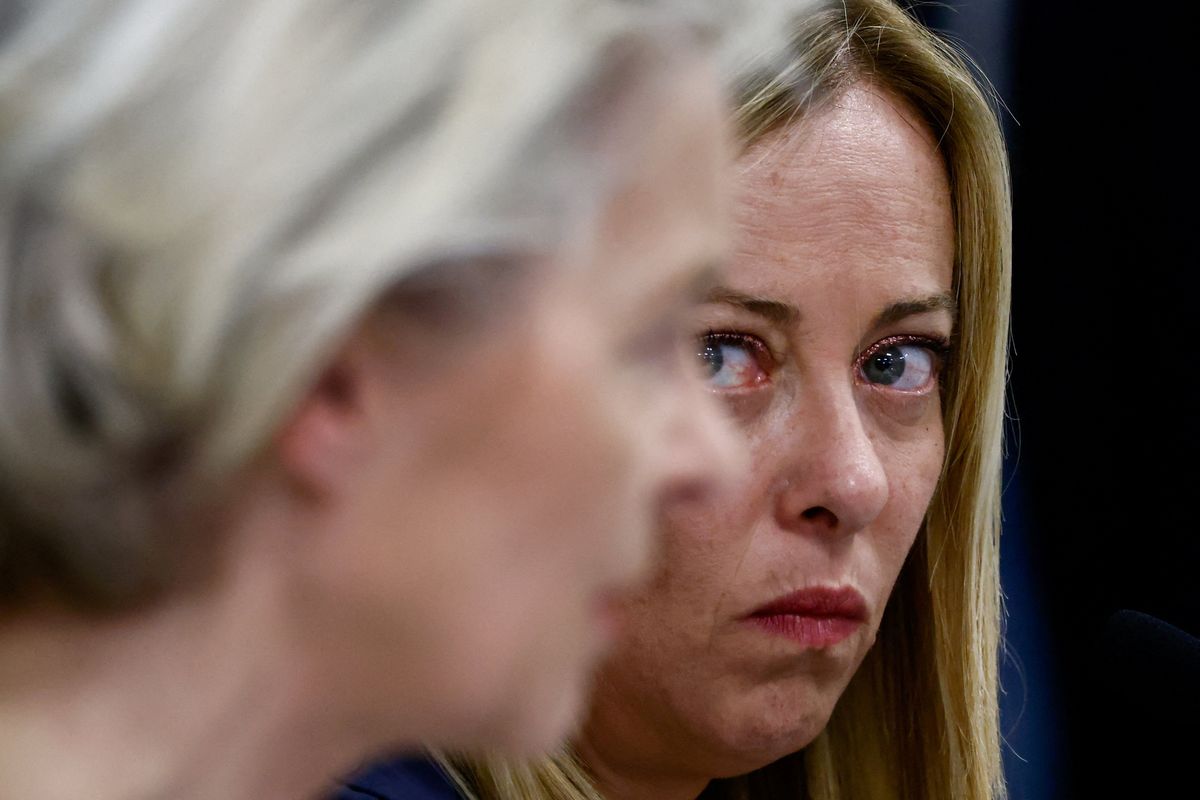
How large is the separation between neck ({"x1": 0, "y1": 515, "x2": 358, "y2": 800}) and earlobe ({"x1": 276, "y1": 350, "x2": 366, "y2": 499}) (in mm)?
33

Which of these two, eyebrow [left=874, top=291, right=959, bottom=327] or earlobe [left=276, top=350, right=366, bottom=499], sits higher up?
eyebrow [left=874, top=291, right=959, bottom=327]

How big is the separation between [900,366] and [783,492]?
0.53 ft

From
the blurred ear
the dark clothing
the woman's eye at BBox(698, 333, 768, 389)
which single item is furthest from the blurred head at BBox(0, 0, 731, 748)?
the woman's eye at BBox(698, 333, 768, 389)

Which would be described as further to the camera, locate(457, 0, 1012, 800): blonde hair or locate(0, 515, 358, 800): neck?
locate(457, 0, 1012, 800): blonde hair

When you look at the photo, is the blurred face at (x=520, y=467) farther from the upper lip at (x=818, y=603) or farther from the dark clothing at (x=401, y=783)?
the upper lip at (x=818, y=603)

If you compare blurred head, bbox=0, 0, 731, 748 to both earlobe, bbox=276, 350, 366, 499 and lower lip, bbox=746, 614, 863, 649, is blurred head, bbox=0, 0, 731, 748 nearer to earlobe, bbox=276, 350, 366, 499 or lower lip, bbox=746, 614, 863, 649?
earlobe, bbox=276, 350, 366, 499

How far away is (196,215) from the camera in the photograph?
393 millimetres

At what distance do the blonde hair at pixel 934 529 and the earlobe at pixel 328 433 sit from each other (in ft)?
1.62

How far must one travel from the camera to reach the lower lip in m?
0.92

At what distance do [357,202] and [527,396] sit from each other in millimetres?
102

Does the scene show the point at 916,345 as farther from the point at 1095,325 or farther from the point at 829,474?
the point at 1095,325

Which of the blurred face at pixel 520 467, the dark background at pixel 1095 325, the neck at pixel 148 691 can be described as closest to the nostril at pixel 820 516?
the blurred face at pixel 520 467

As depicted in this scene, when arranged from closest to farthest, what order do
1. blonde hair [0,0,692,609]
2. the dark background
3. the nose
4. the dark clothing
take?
blonde hair [0,0,692,609], the dark clothing, the nose, the dark background

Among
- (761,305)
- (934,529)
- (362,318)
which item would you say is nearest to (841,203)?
(761,305)
